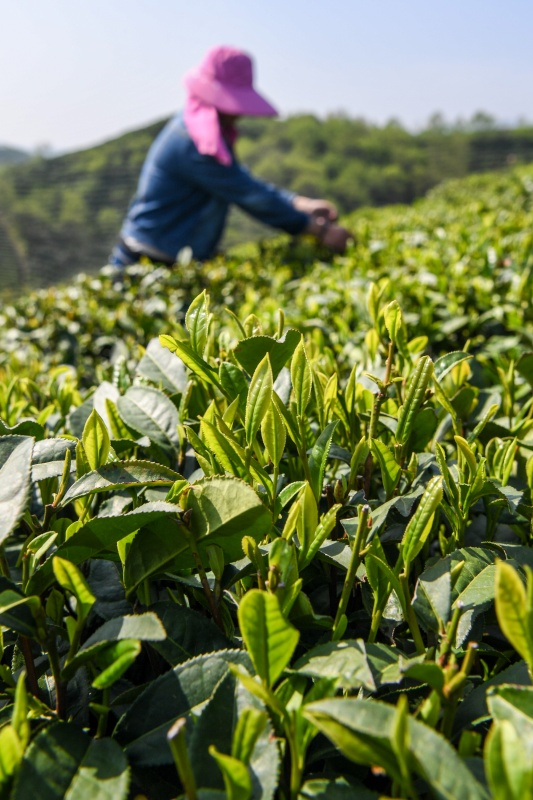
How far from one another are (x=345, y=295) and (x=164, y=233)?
3.44 m

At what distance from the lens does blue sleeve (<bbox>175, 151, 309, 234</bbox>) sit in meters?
5.13

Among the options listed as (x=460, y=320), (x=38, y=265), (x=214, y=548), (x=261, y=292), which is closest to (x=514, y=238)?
(x=261, y=292)

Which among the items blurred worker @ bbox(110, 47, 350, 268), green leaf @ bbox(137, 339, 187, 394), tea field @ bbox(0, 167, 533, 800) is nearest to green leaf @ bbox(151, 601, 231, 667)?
tea field @ bbox(0, 167, 533, 800)

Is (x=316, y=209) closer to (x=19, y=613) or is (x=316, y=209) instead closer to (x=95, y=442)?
(x=95, y=442)

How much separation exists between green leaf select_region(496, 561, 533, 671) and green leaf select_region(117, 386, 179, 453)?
655 millimetres

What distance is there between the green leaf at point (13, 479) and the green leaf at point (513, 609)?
1.64ft

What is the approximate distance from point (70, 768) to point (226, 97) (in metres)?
5.60

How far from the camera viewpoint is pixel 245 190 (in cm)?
522

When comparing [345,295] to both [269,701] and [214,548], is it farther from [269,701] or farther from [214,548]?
[269,701]

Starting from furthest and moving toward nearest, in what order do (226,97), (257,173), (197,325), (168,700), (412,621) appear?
(257,173)
(226,97)
(197,325)
(412,621)
(168,700)

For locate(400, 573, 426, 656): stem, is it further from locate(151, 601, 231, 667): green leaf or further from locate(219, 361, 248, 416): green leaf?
locate(219, 361, 248, 416): green leaf

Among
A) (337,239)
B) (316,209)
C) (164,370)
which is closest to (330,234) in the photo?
(337,239)

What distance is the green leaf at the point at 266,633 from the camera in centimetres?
62

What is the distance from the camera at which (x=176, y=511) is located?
0.74 metres
